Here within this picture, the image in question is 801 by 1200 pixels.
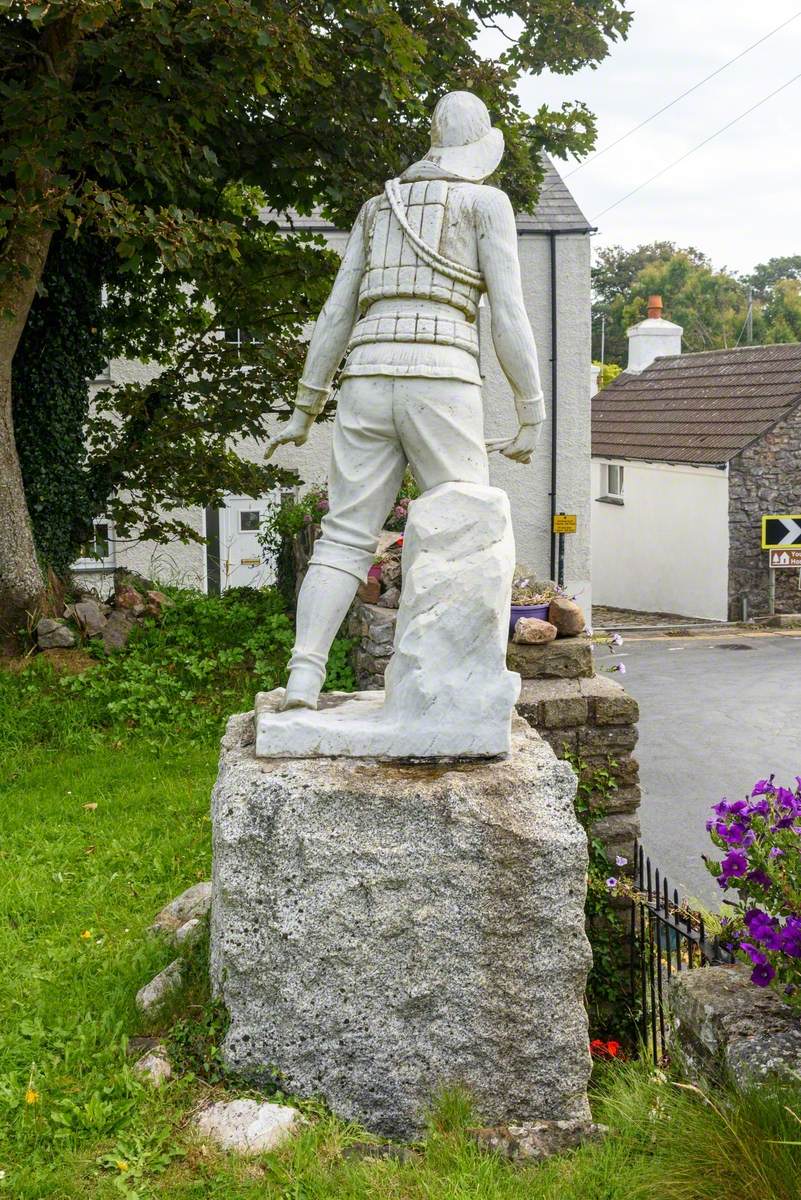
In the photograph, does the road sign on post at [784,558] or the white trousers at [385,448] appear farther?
the road sign on post at [784,558]

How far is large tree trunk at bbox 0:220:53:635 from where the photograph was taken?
861cm

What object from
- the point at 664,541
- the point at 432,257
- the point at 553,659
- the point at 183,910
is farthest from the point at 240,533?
the point at 432,257

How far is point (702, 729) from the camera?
37.9 feet

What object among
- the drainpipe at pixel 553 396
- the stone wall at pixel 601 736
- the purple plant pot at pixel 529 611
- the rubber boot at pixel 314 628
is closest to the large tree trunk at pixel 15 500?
the purple plant pot at pixel 529 611

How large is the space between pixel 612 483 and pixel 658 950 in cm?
1962

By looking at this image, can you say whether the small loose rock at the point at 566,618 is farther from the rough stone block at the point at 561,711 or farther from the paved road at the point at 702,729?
the paved road at the point at 702,729

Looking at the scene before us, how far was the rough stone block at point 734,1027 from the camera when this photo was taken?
3324 millimetres

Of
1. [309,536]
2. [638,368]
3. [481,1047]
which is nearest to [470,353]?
[481,1047]

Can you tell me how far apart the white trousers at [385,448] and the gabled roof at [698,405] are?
1635 cm

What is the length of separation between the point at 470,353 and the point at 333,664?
4.87 m

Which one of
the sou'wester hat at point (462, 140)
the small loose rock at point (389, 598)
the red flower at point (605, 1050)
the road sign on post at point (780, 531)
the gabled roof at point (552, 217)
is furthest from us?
the road sign on post at point (780, 531)

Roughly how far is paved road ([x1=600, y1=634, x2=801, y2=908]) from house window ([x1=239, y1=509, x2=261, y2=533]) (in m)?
5.65

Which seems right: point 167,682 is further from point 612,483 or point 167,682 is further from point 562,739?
point 612,483

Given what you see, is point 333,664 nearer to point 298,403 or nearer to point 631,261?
point 298,403
